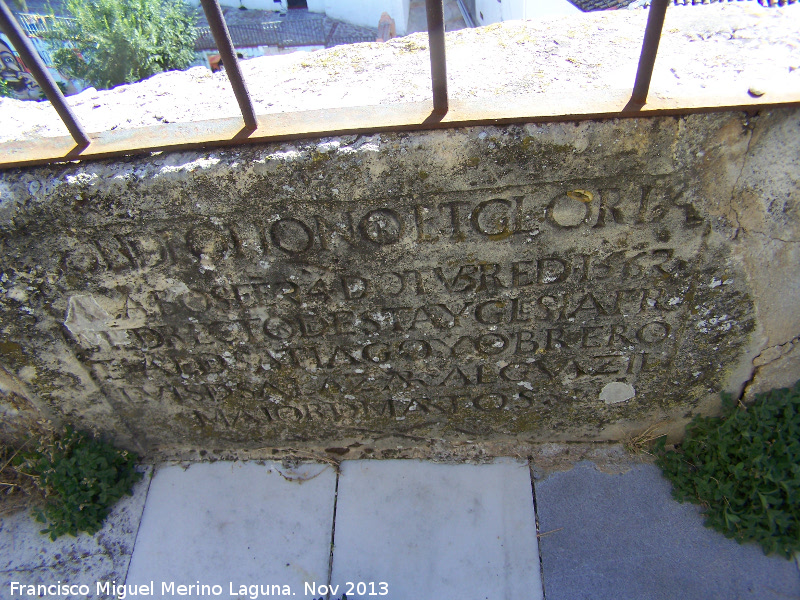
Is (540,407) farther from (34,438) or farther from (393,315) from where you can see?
(34,438)

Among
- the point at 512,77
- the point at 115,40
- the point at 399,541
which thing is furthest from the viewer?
the point at 115,40

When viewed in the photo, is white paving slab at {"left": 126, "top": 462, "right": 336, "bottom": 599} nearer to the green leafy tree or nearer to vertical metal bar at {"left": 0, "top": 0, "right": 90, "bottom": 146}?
vertical metal bar at {"left": 0, "top": 0, "right": 90, "bottom": 146}

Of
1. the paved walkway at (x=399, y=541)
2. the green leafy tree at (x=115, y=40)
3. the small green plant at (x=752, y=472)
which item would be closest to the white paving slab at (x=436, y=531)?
the paved walkway at (x=399, y=541)

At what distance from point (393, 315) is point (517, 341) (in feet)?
1.48

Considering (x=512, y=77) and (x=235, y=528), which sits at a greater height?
(x=512, y=77)

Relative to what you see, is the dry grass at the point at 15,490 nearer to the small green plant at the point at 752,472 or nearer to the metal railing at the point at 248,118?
the metal railing at the point at 248,118

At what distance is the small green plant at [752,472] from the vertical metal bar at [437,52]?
1530mm

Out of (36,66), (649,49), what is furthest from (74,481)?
(649,49)

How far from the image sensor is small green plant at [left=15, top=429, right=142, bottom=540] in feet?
6.68

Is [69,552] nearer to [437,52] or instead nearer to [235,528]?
[235,528]

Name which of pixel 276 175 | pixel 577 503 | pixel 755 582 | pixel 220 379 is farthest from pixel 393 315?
pixel 755 582

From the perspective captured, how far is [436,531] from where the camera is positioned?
6.46 feet

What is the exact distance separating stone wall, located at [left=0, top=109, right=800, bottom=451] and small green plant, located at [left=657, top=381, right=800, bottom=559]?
0.09 metres

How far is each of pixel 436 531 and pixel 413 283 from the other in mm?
1011
